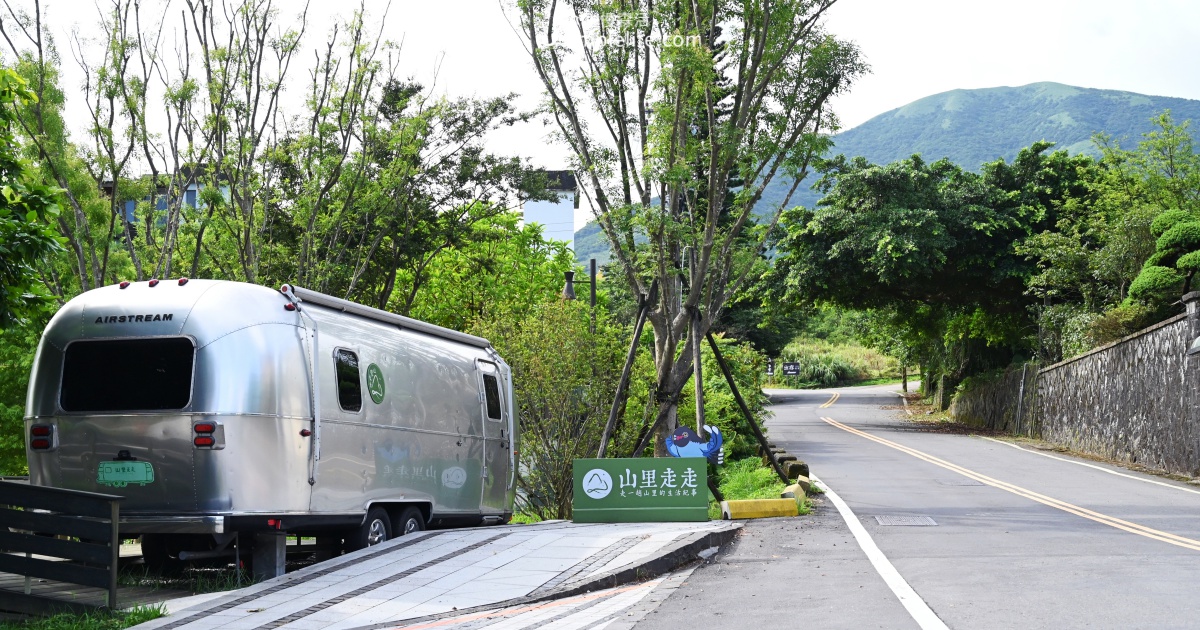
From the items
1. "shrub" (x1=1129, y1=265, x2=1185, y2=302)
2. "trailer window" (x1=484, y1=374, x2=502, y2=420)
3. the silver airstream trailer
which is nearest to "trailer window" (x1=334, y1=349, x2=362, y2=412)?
the silver airstream trailer

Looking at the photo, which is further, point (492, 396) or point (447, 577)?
point (492, 396)

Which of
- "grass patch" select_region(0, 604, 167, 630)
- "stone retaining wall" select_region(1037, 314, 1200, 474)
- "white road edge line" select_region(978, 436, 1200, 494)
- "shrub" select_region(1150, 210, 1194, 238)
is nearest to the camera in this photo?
"grass patch" select_region(0, 604, 167, 630)

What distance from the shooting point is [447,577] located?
9.86 meters

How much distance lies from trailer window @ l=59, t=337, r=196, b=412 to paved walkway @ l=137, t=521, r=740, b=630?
1870 mm

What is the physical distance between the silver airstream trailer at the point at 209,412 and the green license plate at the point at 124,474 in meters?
0.01

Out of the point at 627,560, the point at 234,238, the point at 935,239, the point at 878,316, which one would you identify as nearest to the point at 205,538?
the point at 627,560

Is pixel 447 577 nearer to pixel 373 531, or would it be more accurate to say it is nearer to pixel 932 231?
pixel 373 531

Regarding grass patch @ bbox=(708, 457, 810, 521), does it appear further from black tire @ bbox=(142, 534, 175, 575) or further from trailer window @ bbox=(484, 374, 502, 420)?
black tire @ bbox=(142, 534, 175, 575)

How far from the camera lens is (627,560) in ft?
34.0

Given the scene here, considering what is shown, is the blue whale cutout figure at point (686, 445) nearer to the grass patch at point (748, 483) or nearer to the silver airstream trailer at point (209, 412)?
the grass patch at point (748, 483)

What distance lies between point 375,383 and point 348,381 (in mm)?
537

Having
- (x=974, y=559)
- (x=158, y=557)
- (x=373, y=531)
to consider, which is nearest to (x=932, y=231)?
(x=974, y=559)

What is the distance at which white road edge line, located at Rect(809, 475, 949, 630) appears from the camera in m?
7.40

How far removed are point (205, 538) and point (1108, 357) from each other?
22.7 metres
